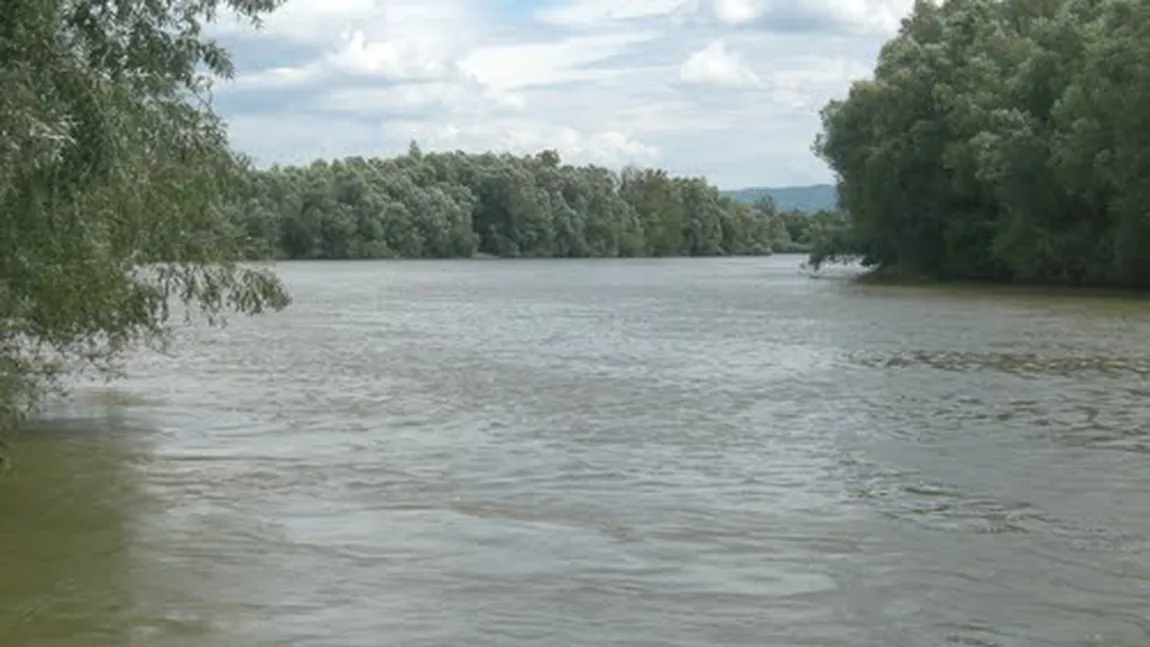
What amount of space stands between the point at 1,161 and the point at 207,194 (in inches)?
303

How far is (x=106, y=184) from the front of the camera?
1162cm

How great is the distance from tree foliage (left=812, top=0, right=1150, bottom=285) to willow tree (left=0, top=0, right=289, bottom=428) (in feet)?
143

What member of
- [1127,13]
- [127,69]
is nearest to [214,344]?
[127,69]

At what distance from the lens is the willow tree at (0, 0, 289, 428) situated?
10.4 meters

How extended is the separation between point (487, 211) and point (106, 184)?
142 metres

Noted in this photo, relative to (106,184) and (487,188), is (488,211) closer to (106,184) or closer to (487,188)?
(487,188)

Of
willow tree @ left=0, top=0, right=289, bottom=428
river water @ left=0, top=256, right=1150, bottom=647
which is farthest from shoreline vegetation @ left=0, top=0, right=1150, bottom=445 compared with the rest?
river water @ left=0, top=256, right=1150, bottom=647

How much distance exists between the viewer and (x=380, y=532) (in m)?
14.8

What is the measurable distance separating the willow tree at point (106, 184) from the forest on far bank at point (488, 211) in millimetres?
88484

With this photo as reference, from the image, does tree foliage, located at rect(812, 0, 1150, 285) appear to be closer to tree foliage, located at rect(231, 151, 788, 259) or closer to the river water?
the river water

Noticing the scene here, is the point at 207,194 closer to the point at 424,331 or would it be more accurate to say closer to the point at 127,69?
the point at 127,69

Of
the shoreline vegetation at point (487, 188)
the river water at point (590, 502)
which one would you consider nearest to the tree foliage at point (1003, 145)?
the shoreline vegetation at point (487, 188)

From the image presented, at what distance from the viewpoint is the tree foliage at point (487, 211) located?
130875mm

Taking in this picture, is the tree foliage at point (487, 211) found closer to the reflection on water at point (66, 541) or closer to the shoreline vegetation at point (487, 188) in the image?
the shoreline vegetation at point (487, 188)
